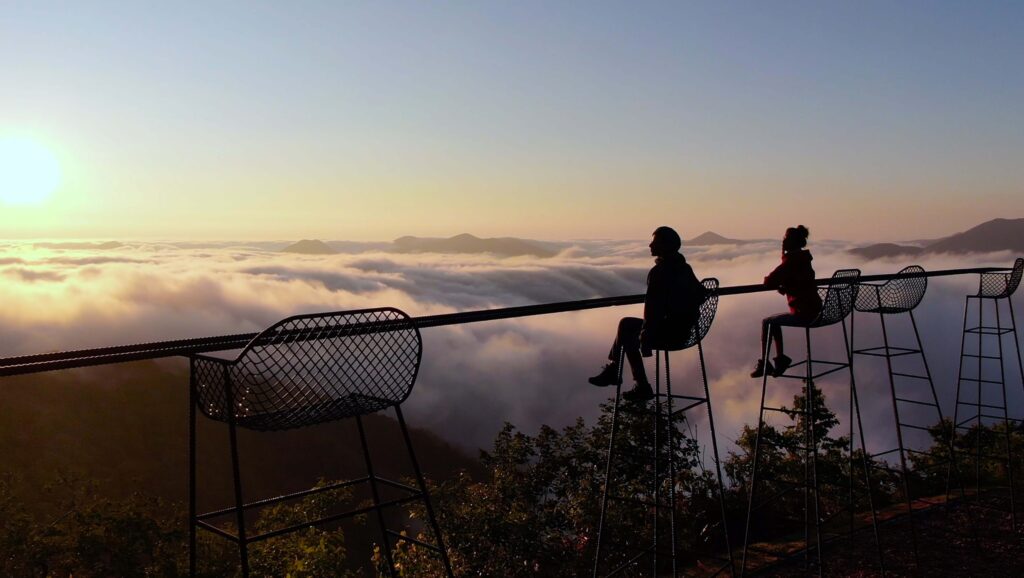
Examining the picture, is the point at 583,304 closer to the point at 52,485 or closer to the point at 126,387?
the point at 52,485

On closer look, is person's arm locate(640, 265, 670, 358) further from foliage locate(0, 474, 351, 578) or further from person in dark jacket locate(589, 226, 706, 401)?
foliage locate(0, 474, 351, 578)

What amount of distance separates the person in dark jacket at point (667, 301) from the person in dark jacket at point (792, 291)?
146 cm

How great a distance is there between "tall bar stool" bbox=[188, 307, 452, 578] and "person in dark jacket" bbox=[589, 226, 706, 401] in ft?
5.90

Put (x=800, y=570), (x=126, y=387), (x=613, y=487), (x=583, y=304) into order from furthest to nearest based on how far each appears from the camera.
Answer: (x=126, y=387)
(x=613, y=487)
(x=800, y=570)
(x=583, y=304)

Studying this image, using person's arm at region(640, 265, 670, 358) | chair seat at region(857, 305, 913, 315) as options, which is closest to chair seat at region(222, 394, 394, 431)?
person's arm at region(640, 265, 670, 358)

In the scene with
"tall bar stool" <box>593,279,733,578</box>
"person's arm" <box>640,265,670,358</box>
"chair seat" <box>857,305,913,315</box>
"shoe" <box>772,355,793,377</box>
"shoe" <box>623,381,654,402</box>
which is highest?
"person's arm" <box>640,265,670,358</box>

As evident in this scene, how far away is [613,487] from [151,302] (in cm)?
13030

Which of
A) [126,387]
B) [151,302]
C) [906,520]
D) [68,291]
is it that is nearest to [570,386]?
[126,387]

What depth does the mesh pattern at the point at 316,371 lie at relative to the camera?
2.61 metres

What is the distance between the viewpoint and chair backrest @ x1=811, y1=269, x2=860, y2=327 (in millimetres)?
5520

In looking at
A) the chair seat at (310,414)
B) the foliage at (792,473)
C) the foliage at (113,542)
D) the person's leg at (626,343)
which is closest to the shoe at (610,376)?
the person's leg at (626,343)

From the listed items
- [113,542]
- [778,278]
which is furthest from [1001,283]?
[113,542]

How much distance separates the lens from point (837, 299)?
18.3ft

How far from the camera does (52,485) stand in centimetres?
1698
